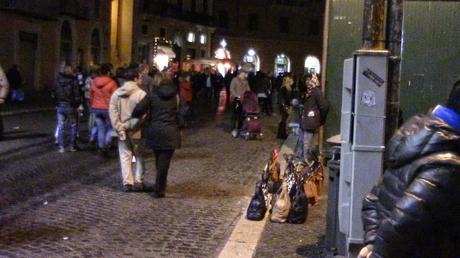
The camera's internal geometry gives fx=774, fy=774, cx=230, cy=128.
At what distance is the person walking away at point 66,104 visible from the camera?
14539mm

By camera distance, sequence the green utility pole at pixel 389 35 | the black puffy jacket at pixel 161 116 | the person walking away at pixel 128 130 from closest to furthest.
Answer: the green utility pole at pixel 389 35 → the black puffy jacket at pixel 161 116 → the person walking away at pixel 128 130

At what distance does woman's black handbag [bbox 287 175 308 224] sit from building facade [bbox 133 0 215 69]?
114 ft

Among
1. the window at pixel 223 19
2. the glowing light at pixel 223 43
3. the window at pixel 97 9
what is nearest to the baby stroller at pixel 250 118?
the window at pixel 97 9

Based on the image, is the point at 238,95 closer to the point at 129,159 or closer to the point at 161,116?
the point at 129,159

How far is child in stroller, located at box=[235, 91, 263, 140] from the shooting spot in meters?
18.9

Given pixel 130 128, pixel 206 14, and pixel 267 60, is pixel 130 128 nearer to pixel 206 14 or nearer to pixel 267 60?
pixel 206 14

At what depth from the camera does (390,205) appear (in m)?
3.26

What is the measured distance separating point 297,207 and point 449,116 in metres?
5.71

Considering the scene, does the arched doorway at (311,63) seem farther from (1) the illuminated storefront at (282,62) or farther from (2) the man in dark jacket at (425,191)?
(2) the man in dark jacket at (425,191)

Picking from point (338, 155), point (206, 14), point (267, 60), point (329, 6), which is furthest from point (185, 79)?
point (267, 60)

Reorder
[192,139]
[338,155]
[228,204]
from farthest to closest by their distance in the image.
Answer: [192,139] → [228,204] → [338,155]

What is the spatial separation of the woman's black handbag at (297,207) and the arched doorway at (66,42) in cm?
3146

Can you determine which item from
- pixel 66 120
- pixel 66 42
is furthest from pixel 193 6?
pixel 66 120

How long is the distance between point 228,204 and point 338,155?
3.09 meters
